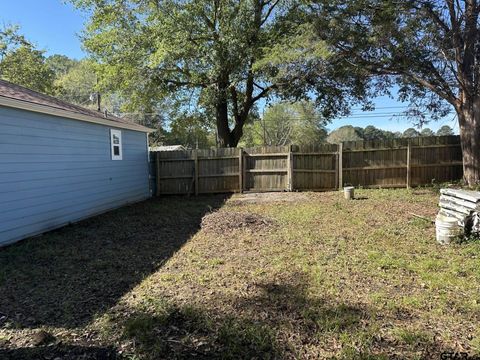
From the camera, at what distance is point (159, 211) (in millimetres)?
8930

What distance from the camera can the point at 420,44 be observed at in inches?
364

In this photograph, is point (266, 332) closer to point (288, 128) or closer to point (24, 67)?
point (24, 67)

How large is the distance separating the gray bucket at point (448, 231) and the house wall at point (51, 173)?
717 cm

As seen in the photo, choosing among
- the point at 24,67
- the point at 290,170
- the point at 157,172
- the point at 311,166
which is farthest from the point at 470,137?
the point at 24,67

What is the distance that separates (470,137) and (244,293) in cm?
929

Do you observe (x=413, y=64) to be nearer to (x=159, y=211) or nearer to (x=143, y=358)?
(x=159, y=211)

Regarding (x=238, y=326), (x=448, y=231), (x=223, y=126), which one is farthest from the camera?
(x=223, y=126)

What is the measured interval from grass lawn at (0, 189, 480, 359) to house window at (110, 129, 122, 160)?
3665 mm

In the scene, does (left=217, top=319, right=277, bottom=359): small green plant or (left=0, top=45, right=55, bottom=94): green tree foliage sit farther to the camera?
(left=0, top=45, right=55, bottom=94): green tree foliage

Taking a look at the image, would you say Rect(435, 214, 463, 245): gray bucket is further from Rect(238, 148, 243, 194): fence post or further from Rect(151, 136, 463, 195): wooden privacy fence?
Rect(238, 148, 243, 194): fence post

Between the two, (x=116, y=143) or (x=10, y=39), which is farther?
(x=10, y=39)

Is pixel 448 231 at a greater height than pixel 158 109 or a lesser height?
lesser

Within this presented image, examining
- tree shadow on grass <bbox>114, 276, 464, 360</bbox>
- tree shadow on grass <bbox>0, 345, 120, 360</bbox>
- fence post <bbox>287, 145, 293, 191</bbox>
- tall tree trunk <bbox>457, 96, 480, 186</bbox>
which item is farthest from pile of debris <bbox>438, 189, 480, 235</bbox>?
fence post <bbox>287, 145, 293, 191</bbox>

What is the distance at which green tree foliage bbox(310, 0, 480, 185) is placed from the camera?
889 cm
